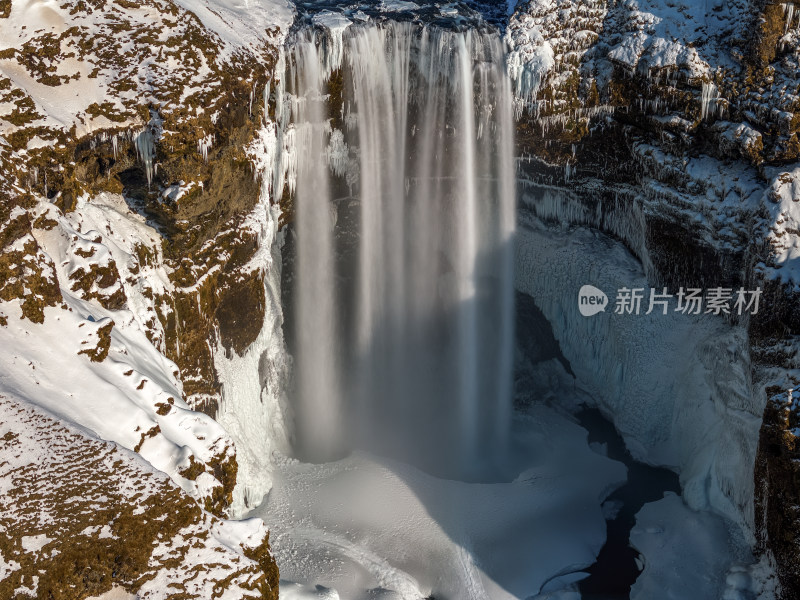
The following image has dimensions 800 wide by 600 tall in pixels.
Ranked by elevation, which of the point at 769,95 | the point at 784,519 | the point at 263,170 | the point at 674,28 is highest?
the point at 674,28

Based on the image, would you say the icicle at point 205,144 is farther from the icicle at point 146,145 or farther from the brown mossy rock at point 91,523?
the brown mossy rock at point 91,523

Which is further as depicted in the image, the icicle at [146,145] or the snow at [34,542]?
the icicle at [146,145]

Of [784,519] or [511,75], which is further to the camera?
[511,75]

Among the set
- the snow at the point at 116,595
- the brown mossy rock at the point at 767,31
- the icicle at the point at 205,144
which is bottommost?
the snow at the point at 116,595

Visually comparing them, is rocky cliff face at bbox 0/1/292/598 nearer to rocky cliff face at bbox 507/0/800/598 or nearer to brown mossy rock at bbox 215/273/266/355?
brown mossy rock at bbox 215/273/266/355

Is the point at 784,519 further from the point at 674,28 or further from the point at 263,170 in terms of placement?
the point at 263,170

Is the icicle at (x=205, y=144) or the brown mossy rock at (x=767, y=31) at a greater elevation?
the brown mossy rock at (x=767, y=31)

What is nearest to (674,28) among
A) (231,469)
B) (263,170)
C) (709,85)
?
(709,85)

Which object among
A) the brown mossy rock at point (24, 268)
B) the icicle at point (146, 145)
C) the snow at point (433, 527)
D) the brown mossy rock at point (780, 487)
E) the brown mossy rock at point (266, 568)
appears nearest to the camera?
the brown mossy rock at point (266, 568)

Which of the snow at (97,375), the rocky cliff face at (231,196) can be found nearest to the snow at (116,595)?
the rocky cliff face at (231,196)
